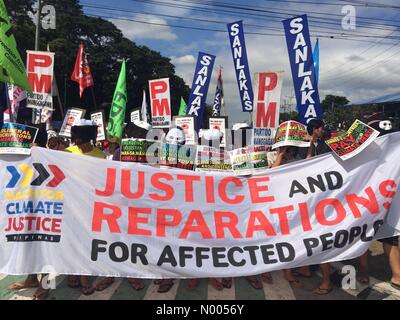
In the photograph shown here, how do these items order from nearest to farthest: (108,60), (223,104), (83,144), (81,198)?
(81,198), (83,144), (223,104), (108,60)

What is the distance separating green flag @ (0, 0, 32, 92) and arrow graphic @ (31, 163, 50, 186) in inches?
52.6

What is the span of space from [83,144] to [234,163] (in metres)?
1.92

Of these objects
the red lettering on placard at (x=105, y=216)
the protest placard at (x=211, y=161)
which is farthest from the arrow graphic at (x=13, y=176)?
the protest placard at (x=211, y=161)

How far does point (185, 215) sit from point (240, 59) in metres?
6.54

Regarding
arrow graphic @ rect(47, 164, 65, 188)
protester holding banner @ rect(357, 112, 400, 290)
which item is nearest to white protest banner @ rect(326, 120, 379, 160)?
protester holding banner @ rect(357, 112, 400, 290)

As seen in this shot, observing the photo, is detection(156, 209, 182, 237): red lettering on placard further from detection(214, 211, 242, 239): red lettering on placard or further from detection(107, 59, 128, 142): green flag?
detection(107, 59, 128, 142): green flag

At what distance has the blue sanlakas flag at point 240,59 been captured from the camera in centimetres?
949

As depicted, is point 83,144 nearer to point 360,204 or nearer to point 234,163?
point 234,163

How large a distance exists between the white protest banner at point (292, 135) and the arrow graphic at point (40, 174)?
2.64 meters

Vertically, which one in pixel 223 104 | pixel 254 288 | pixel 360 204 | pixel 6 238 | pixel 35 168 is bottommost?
pixel 254 288

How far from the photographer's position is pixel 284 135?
439cm

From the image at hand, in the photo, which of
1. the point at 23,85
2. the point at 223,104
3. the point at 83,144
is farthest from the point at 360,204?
the point at 223,104

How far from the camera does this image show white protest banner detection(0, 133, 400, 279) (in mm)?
3812

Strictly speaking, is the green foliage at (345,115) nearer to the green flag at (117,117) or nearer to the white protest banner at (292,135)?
the green flag at (117,117)
